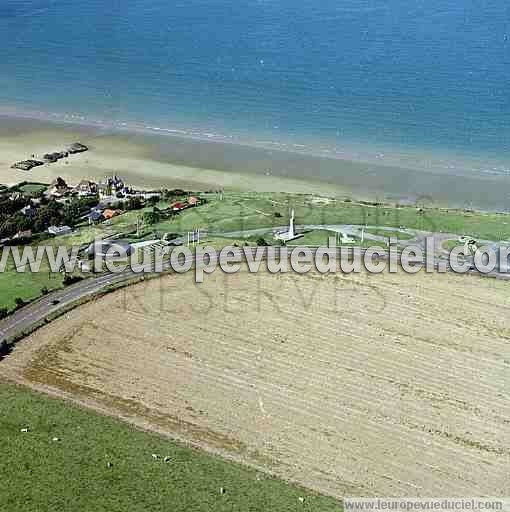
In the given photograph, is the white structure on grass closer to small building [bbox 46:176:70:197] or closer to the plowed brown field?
the plowed brown field

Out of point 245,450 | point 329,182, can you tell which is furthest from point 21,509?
point 329,182

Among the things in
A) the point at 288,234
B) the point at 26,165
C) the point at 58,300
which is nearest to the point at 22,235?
the point at 58,300

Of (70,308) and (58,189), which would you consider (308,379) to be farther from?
(58,189)

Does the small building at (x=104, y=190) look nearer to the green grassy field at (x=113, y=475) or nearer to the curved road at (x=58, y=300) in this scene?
the curved road at (x=58, y=300)

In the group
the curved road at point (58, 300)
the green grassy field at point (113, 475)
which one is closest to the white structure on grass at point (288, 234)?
the curved road at point (58, 300)

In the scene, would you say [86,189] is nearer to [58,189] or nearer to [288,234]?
[58,189]
